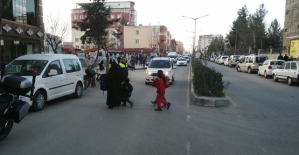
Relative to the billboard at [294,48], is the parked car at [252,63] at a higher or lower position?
lower

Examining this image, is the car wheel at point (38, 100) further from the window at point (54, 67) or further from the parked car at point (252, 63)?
the parked car at point (252, 63)

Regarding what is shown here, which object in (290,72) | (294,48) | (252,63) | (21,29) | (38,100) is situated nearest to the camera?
(38,100)

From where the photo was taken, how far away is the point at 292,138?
5.82 meters

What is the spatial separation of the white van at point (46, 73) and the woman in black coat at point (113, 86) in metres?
1.93

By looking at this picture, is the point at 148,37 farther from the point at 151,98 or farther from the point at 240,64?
the point at 151,98

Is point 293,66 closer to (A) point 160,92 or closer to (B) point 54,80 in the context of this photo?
(A) point 160,92

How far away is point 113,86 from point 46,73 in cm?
238

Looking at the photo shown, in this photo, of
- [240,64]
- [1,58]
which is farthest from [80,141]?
[240,64]

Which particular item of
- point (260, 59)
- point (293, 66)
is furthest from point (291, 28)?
point (293, 66)

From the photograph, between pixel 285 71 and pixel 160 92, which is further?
pixel 285 71

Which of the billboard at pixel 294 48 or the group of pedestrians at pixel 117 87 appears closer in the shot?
the group of pedestrians at pixel 117 87

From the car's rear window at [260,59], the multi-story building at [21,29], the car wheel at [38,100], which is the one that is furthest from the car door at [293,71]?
the multi-story building at [21,29]

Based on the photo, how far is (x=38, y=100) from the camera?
8.32 meters

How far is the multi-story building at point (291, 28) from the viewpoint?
A: 112 ft
